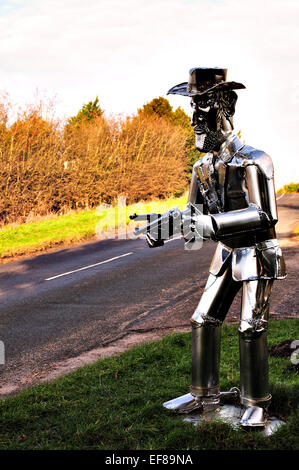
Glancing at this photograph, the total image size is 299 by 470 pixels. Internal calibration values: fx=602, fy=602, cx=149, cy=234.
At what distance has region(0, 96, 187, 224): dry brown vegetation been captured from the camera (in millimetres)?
19109

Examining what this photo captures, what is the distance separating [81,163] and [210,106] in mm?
18780

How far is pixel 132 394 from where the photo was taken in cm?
482

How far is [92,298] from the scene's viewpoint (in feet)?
31.7

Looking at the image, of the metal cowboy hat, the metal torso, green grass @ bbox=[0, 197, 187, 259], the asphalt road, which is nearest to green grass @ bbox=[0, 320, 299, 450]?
the asphalt road

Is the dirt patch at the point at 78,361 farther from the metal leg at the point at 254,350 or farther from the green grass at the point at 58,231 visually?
the green grass at the point at 58,231

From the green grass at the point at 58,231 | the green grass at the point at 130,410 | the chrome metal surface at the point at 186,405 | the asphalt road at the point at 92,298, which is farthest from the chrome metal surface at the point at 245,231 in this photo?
the green grass at the point at 58,231

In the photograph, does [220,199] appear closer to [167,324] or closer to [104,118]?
[167,324]

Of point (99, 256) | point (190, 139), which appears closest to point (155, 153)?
point (190, 139)

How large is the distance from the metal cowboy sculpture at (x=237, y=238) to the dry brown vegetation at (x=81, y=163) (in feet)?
49.9

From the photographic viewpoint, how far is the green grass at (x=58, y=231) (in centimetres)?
1548

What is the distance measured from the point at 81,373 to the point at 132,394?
901mm

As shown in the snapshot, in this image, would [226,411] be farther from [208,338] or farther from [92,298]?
[92,298]

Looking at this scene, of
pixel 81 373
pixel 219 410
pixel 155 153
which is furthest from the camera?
pixel 155 153

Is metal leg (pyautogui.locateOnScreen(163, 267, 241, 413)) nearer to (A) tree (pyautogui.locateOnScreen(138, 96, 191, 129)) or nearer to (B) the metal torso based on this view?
(B) the metal torso
